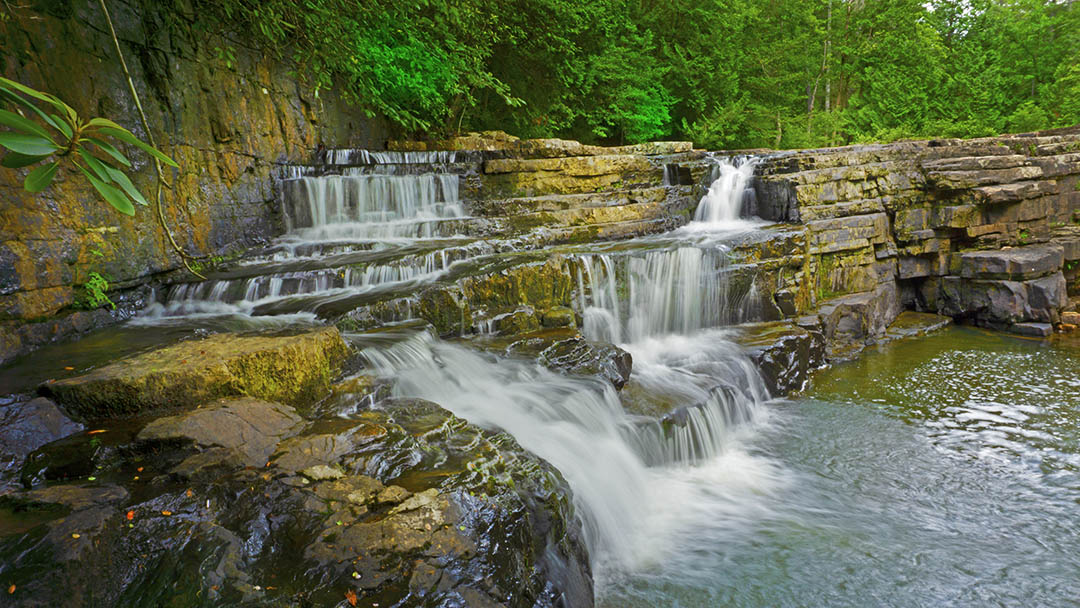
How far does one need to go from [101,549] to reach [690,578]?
3.03m

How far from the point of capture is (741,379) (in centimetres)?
592

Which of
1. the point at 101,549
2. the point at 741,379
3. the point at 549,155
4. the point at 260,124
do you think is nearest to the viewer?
the point at 101,549

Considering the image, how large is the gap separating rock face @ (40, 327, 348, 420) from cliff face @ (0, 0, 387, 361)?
1.71 meters

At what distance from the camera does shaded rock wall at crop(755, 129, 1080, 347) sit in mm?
7945

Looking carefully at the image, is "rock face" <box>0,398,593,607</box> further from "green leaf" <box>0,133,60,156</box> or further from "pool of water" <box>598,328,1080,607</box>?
"green leaf" <box>0,133,60,156</box>

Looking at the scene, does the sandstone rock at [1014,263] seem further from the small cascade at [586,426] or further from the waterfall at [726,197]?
the small cascade at [586,426]

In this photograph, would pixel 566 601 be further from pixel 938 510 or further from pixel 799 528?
pixel 938 510

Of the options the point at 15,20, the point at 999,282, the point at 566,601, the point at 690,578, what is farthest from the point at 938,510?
the point at 15,20

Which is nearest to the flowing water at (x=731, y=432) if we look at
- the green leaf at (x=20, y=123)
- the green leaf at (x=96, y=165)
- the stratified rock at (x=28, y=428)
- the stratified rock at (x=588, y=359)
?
the stratified rock at (x=588, y=359)

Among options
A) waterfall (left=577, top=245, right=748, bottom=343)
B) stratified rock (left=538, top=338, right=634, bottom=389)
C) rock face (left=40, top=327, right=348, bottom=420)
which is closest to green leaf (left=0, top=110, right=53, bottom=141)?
rock face (left=40, top=327, right=348, bottom=420)

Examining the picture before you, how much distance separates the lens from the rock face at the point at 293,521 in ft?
6.58

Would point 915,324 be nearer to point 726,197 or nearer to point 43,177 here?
point 726,197

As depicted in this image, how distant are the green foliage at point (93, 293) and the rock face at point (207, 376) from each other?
80.7 inches

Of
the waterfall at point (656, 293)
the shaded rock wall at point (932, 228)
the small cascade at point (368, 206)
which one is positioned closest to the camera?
the waterfall at point (656, 293)
